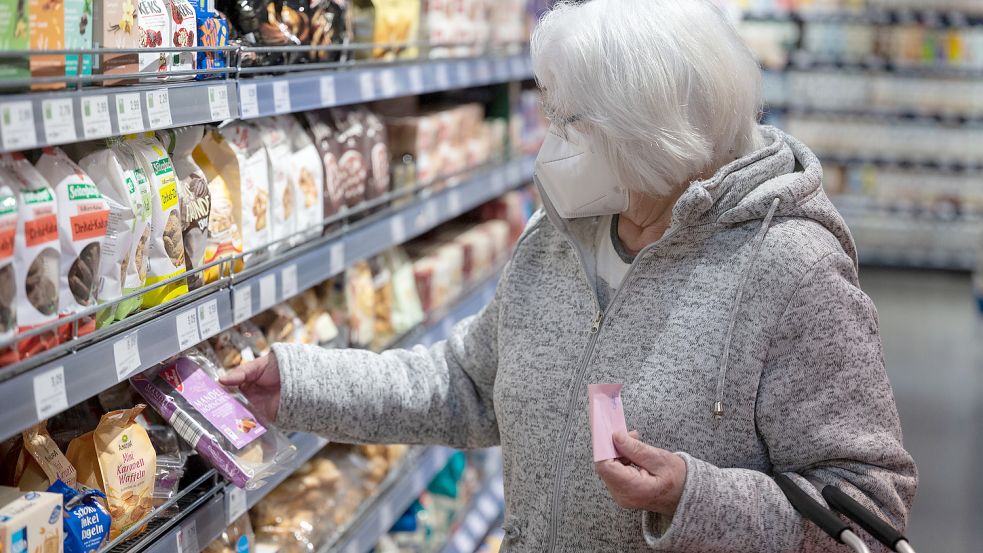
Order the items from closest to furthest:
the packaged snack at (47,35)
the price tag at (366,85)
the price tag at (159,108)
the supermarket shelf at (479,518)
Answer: the packaged snack at (47,35), the price tag at (159,108), the price tag at (366,85), the supermarket shelf at (479,518)

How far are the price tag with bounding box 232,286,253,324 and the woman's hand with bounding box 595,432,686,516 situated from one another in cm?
70

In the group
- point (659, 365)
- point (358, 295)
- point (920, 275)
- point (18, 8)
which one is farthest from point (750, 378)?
point (920, 275)

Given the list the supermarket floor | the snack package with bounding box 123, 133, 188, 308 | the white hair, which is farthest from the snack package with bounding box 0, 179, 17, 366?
the supermarket floor

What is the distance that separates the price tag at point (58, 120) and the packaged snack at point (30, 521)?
1.44 ft

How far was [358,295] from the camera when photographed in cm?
252

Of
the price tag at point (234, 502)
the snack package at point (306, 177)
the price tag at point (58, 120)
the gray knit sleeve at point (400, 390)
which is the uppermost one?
the price tag at point (58, 120)

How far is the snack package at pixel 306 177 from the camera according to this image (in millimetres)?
2117

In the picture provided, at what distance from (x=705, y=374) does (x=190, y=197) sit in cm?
85

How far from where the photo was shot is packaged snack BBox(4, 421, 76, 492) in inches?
54.9

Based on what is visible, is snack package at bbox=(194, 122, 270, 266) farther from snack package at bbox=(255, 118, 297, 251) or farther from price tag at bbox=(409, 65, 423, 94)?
price tag at bbox=(409, 65, 423, 94)

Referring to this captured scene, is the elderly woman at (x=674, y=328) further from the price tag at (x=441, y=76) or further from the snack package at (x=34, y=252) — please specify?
the price tag at (x=441, y=76)

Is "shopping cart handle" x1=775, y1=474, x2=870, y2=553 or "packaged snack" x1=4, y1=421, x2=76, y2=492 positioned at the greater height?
"packaged snack" x1=4, y1=421, x2=76, y2=492

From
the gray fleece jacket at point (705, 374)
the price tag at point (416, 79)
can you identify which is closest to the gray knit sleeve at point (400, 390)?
the gray fleece jacket at point (705, 374)

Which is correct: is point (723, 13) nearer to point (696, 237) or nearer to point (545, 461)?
point (696, 237)
